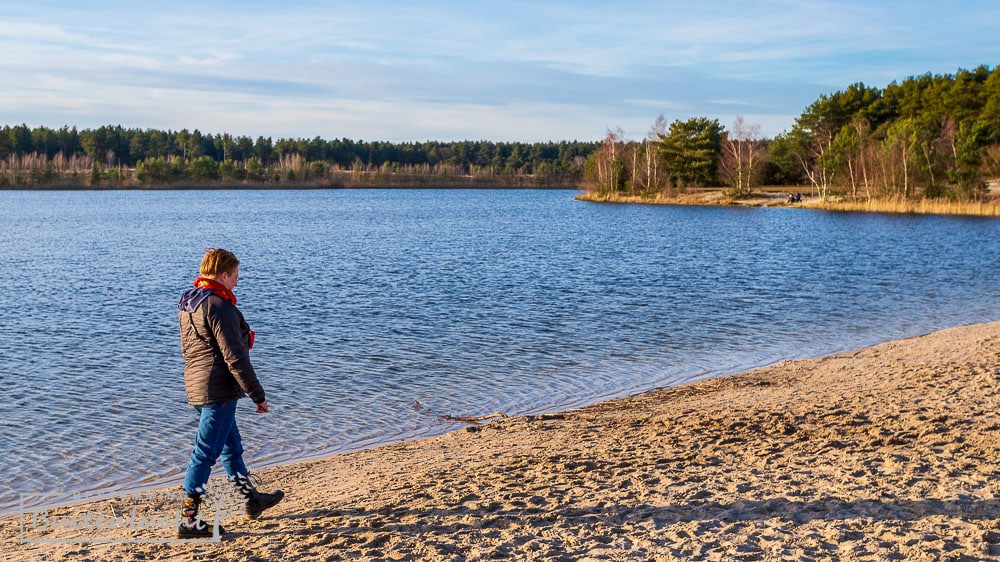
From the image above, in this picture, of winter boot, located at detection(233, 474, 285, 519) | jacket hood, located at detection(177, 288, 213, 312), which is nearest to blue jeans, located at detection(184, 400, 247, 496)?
winter boot, located at detection(233, 474, 285, 519)

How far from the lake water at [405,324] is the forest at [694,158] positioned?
2669cm

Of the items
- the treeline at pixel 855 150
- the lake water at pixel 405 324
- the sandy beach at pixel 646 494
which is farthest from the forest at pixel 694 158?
the sandy beach at pixel 646 494

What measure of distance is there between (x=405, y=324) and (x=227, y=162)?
136865 mm

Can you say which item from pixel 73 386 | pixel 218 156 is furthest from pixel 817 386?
pixel 218 156

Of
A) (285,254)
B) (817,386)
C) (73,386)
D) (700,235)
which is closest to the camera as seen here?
(817,386)

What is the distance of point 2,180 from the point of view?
125625mm

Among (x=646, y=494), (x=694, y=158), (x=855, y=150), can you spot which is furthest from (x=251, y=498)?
(x=694, y=158)

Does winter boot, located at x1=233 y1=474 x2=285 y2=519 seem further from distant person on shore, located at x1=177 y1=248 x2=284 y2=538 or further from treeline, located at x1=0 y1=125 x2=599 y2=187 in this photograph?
treeline, located at x1=0 y1=125 x2=599 y2=187

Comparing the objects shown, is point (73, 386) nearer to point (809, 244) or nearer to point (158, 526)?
point (158, 526)

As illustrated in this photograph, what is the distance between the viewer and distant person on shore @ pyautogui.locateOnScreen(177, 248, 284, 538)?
5797mm

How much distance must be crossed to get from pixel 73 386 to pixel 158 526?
728 centimetres

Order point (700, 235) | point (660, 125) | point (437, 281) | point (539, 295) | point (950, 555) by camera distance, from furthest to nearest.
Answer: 1. point (660, 125)
2. point (700, 235)
3. point (437, 281)
4. point (539, 295)
5. point (950, 555)

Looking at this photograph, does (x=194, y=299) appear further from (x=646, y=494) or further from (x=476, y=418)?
(x=476, y=418)

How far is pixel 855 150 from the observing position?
77.5m
